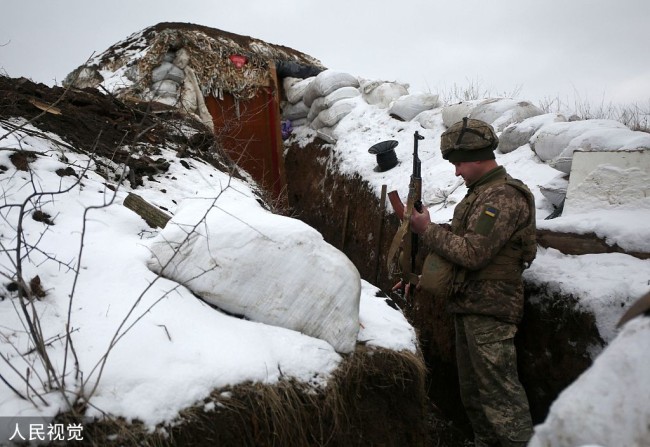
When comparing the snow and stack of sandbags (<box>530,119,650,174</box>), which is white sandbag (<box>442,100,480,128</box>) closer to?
stack of sandbags (<box>530,119,650,174</box>)

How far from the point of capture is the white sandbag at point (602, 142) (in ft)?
8.54

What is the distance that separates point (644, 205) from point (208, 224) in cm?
225

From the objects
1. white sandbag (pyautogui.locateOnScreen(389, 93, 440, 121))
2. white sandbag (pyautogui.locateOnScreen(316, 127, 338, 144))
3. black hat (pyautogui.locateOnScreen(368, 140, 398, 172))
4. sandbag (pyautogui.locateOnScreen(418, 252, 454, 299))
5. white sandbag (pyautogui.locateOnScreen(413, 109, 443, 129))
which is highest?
white sandbag (pyautogui.locateOnScreen(389, 93, 440, 121))

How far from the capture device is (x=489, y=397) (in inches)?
86.6

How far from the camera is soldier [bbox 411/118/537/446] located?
212 cm

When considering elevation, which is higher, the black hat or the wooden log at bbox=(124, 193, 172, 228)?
the black hat

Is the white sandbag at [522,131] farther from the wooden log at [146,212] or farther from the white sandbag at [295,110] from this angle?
the white sandbag at [295,110]

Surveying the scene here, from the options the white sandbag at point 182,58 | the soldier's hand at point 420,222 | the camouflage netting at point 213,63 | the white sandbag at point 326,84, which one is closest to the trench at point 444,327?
the soldier's hand at point 420,222

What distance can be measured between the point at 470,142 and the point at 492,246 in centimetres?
56

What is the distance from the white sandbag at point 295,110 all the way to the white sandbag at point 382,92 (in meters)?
1.08

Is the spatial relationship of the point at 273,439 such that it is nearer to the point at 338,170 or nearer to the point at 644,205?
the point at 644,205

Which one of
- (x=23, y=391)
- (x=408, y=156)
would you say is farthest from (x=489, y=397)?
(x=408, y=156)

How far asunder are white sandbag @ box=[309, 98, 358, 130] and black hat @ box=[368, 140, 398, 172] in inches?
58.5

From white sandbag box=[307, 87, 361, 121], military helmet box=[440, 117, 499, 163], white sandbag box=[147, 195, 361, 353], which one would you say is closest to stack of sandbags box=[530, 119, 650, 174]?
military helmet box=[440, 117, 499, 163]
